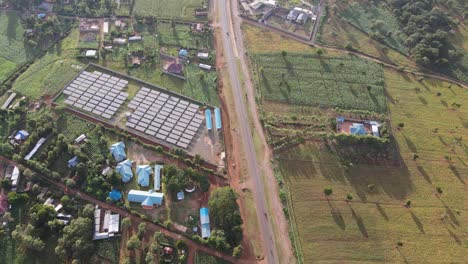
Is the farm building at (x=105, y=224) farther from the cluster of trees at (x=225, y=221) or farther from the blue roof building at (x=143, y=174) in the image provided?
the cluster of trees at (x=225, y=221)

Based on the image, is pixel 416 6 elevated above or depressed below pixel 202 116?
above

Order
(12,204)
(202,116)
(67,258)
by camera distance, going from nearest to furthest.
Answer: (67,258)
(12,204)
(202,116)

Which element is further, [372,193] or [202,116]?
[202,116]

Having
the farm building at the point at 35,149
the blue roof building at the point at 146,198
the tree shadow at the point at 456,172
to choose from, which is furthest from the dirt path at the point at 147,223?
the tree shadow at the point at 456,172

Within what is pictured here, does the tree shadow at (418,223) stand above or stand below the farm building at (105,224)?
below

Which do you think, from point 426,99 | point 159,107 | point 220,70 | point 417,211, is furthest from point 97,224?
point 426,99

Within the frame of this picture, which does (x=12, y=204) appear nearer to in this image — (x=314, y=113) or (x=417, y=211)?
(x=314, y=113)

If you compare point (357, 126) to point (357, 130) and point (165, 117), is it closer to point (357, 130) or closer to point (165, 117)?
point (357, 130)
